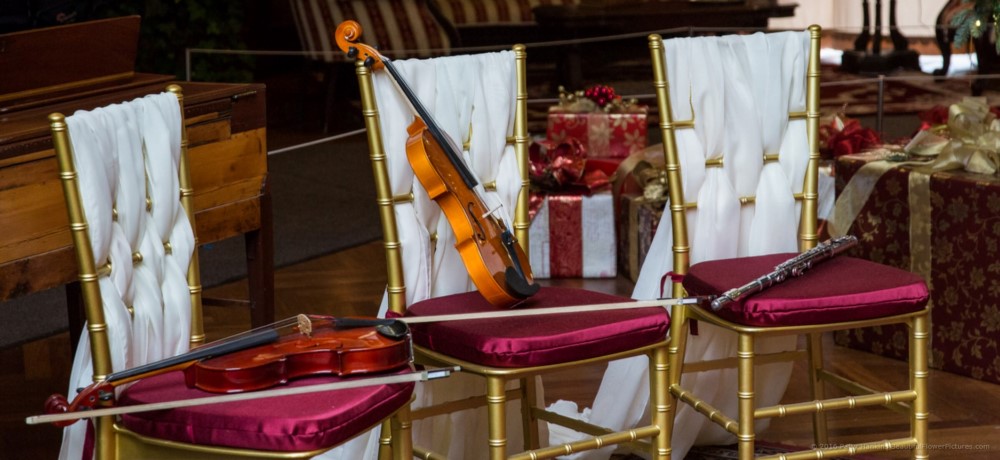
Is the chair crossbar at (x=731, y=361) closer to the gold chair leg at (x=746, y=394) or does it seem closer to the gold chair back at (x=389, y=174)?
the gold chair leg at (x=746, y=394)

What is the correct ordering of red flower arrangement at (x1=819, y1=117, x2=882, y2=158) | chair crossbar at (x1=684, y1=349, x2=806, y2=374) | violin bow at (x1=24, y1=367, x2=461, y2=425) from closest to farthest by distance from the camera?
violin bow at (x1=24, y1=367, x2=461, y2=425), chair crossbar at (x1=684, y1=349, x2=806, y2=374), red flower arrangement at (x1=819, y1=117, x2=882, y2=158)

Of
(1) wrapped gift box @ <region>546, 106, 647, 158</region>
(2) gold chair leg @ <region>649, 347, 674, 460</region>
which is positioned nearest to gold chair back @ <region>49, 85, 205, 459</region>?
(2) gold chair leg @ <region>649, 347, 674, 460</region>

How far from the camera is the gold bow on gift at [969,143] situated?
3217mm

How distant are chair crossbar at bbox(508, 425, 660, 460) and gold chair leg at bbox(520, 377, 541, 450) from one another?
1.39 ft

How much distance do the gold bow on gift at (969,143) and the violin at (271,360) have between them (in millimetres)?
1922

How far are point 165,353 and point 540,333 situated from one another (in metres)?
0.62

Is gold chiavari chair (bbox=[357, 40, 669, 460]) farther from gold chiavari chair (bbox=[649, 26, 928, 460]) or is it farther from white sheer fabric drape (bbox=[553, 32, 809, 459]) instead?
white sheer fabric drape (bbox=[553, 32, 809, 459])

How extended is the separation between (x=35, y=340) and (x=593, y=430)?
212 cm

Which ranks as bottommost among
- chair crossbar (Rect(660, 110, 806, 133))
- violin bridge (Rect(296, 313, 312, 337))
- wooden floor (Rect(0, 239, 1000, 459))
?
wooden floor (Rect(0, 239, 1000, 459))

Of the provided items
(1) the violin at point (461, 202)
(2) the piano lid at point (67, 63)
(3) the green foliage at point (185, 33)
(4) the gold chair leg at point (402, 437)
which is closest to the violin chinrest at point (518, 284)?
(1) the violin at point (461, 202)

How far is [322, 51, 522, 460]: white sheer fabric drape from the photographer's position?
7.70 feet

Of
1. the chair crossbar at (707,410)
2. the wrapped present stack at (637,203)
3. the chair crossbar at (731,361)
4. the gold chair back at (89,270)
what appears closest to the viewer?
the gold chair back at (89,270)

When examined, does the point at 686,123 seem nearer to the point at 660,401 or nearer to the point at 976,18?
the point at 660,401

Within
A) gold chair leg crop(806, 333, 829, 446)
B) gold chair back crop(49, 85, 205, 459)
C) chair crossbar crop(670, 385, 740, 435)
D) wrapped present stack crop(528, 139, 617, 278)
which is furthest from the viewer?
wrapped present stack crop(528, 139, 617, 278)
